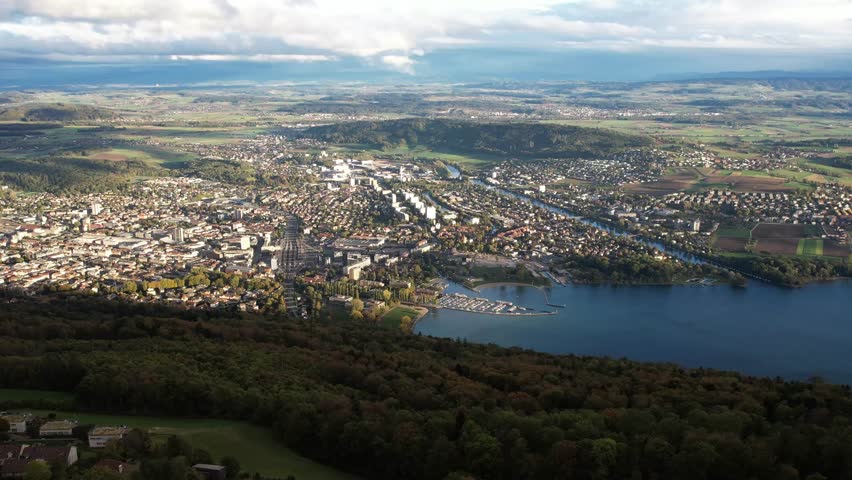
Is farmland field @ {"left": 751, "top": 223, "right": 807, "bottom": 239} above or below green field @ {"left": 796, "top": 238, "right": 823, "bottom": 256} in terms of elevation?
above

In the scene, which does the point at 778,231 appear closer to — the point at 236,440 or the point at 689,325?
the point at 689,325

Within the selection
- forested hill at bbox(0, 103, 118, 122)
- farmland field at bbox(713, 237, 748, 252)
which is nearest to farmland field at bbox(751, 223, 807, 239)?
farmland field at bbox(713, 237, 748, 252)

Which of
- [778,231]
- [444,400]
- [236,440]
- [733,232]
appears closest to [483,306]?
[444,400]

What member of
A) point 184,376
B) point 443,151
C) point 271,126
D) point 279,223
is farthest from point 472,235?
point 271,126

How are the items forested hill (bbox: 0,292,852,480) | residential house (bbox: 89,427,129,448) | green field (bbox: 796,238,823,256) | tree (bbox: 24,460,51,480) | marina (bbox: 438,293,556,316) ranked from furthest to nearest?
green field (bbox: 796,238,823,256), marina (bbox: 438,293,556,316), residential house (bbox: 89,427,129,448), forested hill (bbox: 0,292,852,480), tree (bbox: 24,460,51,480)

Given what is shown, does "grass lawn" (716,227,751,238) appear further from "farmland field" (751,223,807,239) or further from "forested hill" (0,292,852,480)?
"forested hill" (0,292,852,480)

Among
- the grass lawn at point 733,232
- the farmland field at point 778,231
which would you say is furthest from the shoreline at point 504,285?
the farmland field at point 778,231
